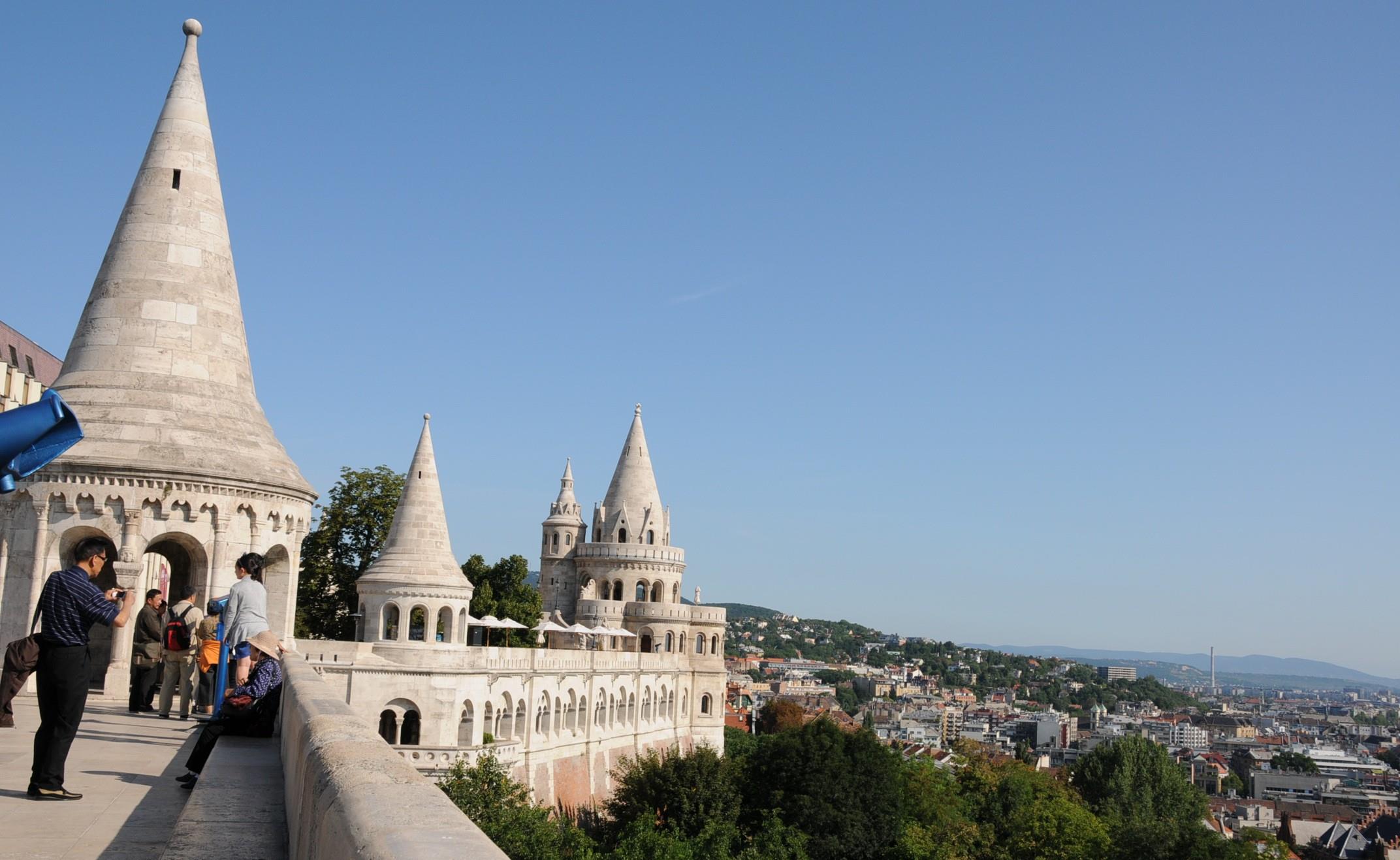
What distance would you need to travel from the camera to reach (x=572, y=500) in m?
64.2

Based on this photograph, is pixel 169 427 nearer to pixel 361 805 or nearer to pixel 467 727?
pixel 361 805

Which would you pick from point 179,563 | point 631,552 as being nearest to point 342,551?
point 631,552

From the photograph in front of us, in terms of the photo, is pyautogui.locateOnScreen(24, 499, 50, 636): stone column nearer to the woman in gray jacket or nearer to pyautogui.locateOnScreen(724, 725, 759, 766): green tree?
the woman in gray jacket

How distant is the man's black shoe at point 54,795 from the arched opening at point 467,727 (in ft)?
91.9

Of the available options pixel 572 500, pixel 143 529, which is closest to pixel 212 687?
pixel 143 529

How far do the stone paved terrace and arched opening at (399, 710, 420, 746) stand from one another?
73.1 ft

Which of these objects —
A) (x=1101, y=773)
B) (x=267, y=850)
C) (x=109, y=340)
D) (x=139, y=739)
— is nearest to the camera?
(x=267, y=850)

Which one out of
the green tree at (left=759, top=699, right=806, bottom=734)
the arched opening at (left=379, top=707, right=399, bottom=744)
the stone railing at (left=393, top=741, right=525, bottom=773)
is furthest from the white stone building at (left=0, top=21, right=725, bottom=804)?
the green tree at (left=759, top=699, right=806, bottom=734)

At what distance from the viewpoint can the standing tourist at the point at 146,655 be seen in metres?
12.6

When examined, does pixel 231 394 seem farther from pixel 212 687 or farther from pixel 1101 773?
pixel 1101 773

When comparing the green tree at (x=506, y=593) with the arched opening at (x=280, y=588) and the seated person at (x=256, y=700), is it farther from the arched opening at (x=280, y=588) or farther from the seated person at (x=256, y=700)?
the seated person at (x=256, y=700)

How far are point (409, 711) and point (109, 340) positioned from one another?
17844mm

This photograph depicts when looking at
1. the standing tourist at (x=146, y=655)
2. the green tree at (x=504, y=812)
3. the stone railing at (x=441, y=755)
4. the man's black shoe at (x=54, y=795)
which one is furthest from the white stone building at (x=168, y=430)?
the stone railing at (x=441, y=755)

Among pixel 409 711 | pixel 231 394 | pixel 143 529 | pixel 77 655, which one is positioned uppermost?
pixel 231 394
